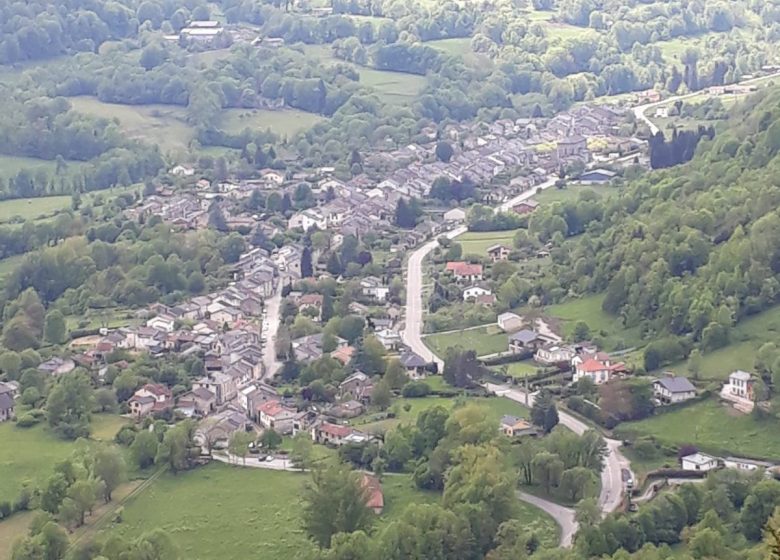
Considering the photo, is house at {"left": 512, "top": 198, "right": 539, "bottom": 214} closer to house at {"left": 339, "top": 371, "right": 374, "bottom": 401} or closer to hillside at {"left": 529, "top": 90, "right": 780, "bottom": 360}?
hillside at {"left": 529, "top": 90, "right": 780, "bottom": 360}

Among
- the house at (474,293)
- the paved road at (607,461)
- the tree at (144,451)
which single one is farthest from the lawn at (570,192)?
the tree at (144,451)

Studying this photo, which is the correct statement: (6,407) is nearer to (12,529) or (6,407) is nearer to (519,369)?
(12,529)

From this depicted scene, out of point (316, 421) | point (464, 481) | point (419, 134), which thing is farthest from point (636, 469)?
point (419, 134)

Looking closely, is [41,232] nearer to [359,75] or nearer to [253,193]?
[253,193]

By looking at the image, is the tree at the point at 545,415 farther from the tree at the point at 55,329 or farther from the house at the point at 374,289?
the tree at the point at 55,329

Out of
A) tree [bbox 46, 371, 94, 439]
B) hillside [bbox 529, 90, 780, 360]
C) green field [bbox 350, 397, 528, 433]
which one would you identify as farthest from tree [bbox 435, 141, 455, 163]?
tree [bbox 46, 371, 94, 439]

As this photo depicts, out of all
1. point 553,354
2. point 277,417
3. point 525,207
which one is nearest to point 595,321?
point 553,354
